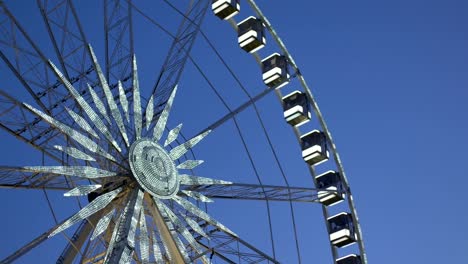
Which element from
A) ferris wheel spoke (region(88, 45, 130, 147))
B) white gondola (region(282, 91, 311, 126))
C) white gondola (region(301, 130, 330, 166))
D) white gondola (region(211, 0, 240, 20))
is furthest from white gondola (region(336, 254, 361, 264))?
ferris wheel spoke (region(88, 45, 130, 147))

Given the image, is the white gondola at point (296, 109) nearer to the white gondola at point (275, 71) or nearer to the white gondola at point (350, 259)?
the white gondola at point (275, 71)

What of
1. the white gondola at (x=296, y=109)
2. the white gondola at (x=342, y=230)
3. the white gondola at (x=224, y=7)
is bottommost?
the white gondola at (x=342, y=230)

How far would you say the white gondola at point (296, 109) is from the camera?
24859 millimetres

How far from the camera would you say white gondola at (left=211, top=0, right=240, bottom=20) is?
23.6 metres

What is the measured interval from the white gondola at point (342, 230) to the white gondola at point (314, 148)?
57.3 inches

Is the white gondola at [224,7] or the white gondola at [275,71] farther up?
the white gondola at [224,7]

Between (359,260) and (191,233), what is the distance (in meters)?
A: 5.81

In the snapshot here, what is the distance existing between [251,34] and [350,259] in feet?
19.2

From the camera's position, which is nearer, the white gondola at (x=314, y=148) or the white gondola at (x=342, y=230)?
the white gondola at (x=342, y=230)

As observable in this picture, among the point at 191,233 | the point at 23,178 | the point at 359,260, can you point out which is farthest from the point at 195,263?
the point at 359,260

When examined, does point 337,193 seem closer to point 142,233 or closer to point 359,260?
point 359,260

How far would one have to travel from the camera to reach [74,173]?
16.9m

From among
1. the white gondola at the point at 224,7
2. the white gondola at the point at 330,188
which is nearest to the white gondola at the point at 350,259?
the white gondola at the point at 330,188

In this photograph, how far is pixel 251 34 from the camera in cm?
2397
